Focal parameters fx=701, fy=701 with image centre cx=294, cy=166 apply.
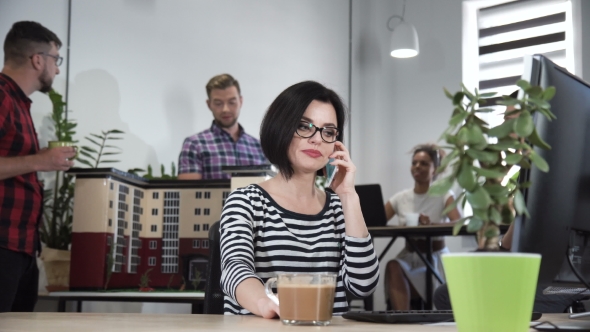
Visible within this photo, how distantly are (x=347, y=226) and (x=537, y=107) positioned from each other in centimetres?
86

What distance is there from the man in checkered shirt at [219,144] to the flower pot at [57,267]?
0.88 metres

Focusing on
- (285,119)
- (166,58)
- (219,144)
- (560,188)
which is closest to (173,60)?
(166,58)

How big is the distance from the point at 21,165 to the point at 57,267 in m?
1.26

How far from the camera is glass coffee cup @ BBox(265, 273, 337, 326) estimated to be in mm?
1049

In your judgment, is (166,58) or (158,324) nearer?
(158,324)

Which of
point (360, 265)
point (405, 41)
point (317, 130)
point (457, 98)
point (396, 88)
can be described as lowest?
point (360, 265)

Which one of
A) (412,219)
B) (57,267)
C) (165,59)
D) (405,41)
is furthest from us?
(405,41)

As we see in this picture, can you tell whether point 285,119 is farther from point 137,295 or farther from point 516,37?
point 516,37

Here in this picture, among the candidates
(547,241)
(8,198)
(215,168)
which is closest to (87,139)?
(215,168)

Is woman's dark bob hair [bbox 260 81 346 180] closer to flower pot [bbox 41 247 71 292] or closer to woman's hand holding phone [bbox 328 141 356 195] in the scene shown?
woman's hand holding phone [bbox 328 141 356 195]

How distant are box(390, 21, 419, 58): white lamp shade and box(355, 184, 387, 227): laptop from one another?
1794 millimetres

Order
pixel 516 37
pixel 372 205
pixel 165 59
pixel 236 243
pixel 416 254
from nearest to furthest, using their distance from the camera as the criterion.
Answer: pixel 236 243 → pixel 372 205 → pixel 416 254 → pixel 165 59 → pixel 516 37

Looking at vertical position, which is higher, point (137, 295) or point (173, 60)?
point (173, 60)

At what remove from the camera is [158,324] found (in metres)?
→ 1.08
